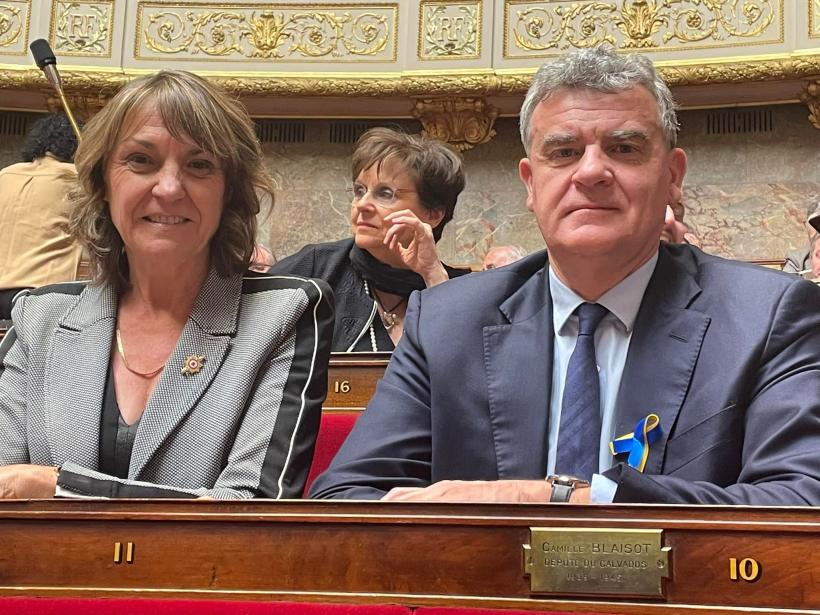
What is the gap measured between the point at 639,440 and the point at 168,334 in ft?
2.91

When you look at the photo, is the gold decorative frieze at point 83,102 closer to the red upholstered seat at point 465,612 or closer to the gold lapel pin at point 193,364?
the gold lapel pin at point 193,364

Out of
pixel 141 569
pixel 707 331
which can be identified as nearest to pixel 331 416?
pixel 707 331

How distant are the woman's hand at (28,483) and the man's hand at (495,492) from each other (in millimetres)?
623

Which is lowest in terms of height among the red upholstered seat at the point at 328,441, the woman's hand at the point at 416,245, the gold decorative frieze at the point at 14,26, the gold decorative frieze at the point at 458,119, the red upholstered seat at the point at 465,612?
the red upholstered seat at the point at 328,441

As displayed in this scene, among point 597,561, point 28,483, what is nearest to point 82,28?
point 28,483

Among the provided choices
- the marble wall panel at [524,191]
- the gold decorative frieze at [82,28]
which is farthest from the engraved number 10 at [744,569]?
the gold decorative frieze at [82,28]

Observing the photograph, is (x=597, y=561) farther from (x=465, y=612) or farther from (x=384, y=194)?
(x=384, y=194)

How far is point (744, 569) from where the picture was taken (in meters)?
1.15

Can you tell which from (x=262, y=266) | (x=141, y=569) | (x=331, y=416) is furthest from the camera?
(x=262, y=266)

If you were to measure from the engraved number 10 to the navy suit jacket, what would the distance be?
383mm

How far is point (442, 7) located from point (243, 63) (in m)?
1.39

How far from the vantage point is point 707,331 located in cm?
180

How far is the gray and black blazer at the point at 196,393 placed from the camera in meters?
1.96

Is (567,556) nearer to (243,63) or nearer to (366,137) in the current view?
(366,137)
